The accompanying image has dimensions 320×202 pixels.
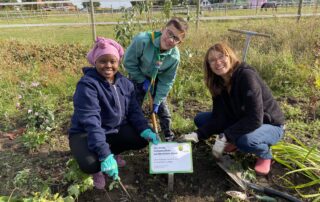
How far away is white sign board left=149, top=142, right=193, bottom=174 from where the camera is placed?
232cm

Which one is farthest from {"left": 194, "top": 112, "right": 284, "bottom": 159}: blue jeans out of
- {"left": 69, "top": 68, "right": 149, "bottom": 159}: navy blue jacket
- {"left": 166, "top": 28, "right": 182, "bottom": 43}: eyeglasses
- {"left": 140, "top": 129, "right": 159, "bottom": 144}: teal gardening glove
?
{"left": 166, "top": 28, "right": 182, "bottom": 43}: eyeglasses

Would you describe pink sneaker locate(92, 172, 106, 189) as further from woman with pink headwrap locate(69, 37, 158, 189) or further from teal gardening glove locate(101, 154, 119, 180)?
teal gardening glove locate(101, 154, 119, 180)

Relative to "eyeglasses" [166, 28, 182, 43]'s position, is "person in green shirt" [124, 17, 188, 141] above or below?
below

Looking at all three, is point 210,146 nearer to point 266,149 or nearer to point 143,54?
point 266,149

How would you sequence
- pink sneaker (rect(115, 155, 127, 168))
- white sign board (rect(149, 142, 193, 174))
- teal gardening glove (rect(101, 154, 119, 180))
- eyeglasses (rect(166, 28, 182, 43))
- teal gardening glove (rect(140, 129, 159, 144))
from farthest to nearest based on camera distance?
pink sneaker (rect(115, 155, 127, 168)) → eyeglasses (rect(166, 28, 182, 43)) → teal gardening glove (rect(140, 129, 159, 144)) → white sign board (rect(149, 142, 193, 174)) → teal gardening glove (rect(101, 154, 119, 180))

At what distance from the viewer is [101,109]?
245cm

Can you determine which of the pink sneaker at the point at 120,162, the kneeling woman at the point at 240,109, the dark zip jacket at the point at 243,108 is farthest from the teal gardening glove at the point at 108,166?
the dark zip jacket at the point at 243,108

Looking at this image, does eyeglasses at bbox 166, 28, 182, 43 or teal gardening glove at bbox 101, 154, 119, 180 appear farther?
eyeglasses at bbox 166, 28, 182, 43

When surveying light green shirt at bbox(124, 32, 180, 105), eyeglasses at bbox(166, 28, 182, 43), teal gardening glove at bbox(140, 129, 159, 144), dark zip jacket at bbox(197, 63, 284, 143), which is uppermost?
eyeglasses at bbox(166, 28, 182, 43)

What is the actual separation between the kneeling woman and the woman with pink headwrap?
0.56 meters

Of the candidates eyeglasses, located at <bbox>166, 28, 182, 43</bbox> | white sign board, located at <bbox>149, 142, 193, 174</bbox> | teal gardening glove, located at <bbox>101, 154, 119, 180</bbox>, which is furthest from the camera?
eyeglasses, located at <bbox>166, 28, 182, 43</bbox>

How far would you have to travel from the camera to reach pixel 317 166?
8.27ft

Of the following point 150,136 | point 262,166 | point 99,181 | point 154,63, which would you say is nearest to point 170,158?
point 150,136

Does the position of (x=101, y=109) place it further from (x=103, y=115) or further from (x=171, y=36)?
(x=171, y=36)
